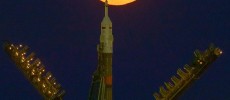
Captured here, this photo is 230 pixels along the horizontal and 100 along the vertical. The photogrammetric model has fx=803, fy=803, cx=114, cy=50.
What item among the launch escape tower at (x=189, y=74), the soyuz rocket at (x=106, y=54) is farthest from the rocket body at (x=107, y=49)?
the launch escape tower at (x=189, y=74)

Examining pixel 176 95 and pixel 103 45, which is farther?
pixel 103 45

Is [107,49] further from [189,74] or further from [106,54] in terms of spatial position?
[189,74]

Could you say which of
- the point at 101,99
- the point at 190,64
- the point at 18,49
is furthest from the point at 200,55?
the point at 18,49

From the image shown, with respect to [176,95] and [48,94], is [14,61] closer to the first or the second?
[48,94]

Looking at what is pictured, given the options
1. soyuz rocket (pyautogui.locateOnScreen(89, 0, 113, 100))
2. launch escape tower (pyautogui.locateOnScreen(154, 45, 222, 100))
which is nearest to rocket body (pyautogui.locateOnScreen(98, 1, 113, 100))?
soyuz rocket (pyautogui.locateOnScreen(89, 0, 113, 100))

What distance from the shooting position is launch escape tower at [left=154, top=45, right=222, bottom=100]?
50375mm

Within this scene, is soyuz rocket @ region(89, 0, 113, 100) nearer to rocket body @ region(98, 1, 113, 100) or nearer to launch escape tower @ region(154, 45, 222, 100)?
rocket body @ region(98, 1, 113, 100)

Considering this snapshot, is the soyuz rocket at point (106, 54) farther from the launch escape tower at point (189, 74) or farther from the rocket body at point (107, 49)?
the launch escape tower at point (189, 74)

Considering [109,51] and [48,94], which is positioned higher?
[109,51]

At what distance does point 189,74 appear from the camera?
51.9 metres

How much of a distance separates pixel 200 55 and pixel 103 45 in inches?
343

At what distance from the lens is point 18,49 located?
53.5 m

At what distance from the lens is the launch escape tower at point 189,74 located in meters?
50.4

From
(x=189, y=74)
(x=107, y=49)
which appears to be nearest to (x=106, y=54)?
(x=107, y=49)
